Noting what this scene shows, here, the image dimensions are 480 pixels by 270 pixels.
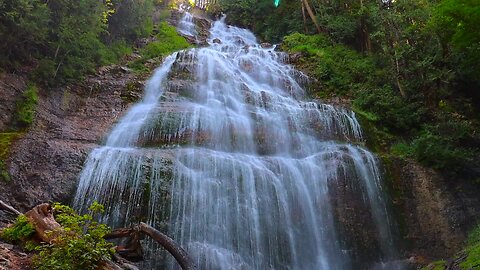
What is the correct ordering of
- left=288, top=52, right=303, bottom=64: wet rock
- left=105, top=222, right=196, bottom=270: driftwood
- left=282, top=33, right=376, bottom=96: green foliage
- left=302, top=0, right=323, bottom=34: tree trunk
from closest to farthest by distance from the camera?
left=105, top=222, right=196, bottom=270: driftwood < left=282, top=33, right=376, bottom=96: green foliage < left=288, top=52, right=303, bottom=64: wet rock < left=302, top=0, right=323, bottom=34: tree trunk

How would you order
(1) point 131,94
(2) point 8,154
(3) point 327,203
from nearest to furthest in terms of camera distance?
(2) point 8,154
(3) point 327,203
(1) point 131,94

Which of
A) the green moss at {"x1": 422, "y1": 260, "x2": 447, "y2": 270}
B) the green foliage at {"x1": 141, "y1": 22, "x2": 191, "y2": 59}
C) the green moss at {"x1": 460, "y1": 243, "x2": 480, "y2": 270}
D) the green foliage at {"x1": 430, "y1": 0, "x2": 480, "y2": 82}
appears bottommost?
the green moss at {"x1": 422, "y1": 260, "x2": 447, "y2": 270}

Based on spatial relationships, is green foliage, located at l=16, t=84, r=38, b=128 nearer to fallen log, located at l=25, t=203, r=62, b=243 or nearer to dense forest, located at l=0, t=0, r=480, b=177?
dense forest, located at l=0, t=0, r=480, b=177

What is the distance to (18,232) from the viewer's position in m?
6.18

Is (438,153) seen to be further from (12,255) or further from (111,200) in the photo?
(12,255)

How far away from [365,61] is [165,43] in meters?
10.1

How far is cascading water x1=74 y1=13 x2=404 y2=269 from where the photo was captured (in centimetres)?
927

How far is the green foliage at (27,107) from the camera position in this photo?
1110cm

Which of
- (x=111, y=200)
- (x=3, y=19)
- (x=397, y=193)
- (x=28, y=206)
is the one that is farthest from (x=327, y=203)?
(x=3, y=19)

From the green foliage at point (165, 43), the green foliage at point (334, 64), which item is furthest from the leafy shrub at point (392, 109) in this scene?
the green foliage at point (165, 43)

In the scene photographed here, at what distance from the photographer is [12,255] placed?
5.57 m

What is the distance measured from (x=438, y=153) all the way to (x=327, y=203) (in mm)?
3888

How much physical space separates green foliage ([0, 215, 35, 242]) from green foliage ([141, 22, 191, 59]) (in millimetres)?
12918

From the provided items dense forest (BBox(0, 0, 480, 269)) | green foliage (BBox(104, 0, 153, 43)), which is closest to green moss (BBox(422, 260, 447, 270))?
dense forest (BBox(0, 0, 480, 269))
